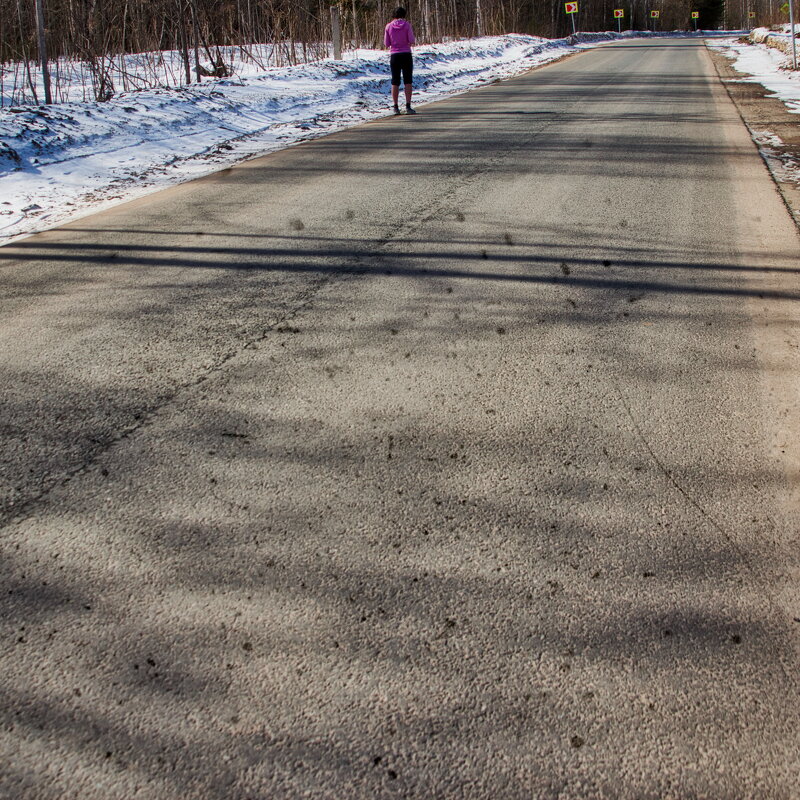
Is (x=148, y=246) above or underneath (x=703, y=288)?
above

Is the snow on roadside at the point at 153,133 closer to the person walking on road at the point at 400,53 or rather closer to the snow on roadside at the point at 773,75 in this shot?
the person walking on road at the point at 400,53

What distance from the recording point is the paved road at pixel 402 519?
175cm

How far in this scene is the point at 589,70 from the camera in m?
23.6

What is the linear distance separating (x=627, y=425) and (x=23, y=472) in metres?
2.32

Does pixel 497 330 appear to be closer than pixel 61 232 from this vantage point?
Yes

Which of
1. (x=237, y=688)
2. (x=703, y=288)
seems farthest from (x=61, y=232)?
(x=237, y=688)

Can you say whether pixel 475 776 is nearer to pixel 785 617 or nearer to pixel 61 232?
pixel 785 617

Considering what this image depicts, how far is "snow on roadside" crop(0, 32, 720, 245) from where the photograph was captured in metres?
7.68

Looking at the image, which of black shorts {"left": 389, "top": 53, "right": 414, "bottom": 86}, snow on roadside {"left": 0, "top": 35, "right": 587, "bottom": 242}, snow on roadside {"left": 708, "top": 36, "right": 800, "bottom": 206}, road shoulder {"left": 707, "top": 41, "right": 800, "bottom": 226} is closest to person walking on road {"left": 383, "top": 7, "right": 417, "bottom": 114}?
black shorts {"left": 389, "top": 53, "right": 414, "bottom": 86}

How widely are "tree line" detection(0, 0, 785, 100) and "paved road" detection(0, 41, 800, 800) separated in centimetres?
830

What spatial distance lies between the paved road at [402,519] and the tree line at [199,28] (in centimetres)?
830

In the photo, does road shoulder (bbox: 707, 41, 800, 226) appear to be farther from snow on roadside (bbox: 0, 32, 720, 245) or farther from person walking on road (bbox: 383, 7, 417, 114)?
snow on roadside (bbox: 0, 32, 720, 245)

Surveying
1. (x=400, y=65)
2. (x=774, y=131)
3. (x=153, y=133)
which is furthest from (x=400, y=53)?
(x=774, y=131)

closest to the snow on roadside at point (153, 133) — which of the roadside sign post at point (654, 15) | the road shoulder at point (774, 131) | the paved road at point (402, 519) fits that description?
the paved road at point (402, 519)
